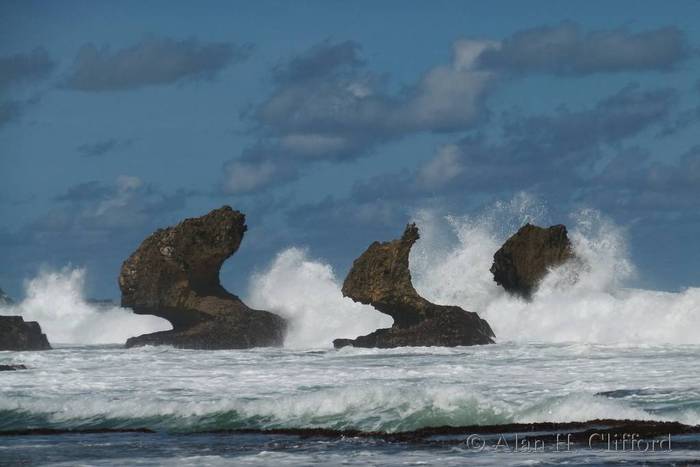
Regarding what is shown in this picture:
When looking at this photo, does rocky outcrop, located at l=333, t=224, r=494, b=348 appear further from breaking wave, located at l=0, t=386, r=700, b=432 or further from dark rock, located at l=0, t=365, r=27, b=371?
breaking wave, located at l=0, t=386, r=700, b=432

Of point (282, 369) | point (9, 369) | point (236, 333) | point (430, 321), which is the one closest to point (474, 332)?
point (430, 321)

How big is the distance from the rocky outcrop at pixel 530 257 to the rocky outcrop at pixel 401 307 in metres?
6.24

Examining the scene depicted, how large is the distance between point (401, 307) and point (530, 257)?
8.31 metres

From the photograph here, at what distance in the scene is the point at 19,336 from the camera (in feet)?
124

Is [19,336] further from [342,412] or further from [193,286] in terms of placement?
[342,412]

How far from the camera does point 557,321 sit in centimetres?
4053

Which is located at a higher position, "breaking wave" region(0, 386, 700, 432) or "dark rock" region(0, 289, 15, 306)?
"dark rock" region(0, 289, 15, 306)

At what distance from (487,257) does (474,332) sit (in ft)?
37.0

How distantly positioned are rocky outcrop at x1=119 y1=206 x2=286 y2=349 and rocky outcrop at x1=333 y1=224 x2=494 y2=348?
352cm

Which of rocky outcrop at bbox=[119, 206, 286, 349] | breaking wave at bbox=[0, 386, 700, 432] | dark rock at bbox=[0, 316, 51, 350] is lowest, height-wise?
breaking wave at bbox=[0, 386, 700, 432]

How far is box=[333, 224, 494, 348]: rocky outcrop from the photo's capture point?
3450 centimetres

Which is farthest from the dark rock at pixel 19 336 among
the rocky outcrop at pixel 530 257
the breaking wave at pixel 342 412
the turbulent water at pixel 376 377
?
the breaking wave at pixel 342 412

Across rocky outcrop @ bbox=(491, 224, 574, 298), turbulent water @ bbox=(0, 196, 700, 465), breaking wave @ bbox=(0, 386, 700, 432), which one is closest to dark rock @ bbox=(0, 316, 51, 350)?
turbulent water @ bbox=(0, 196, 700, 465)

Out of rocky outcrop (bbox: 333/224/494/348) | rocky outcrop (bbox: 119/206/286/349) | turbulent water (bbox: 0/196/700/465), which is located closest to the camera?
turbulent water (bbox: 0/196/700/465)
